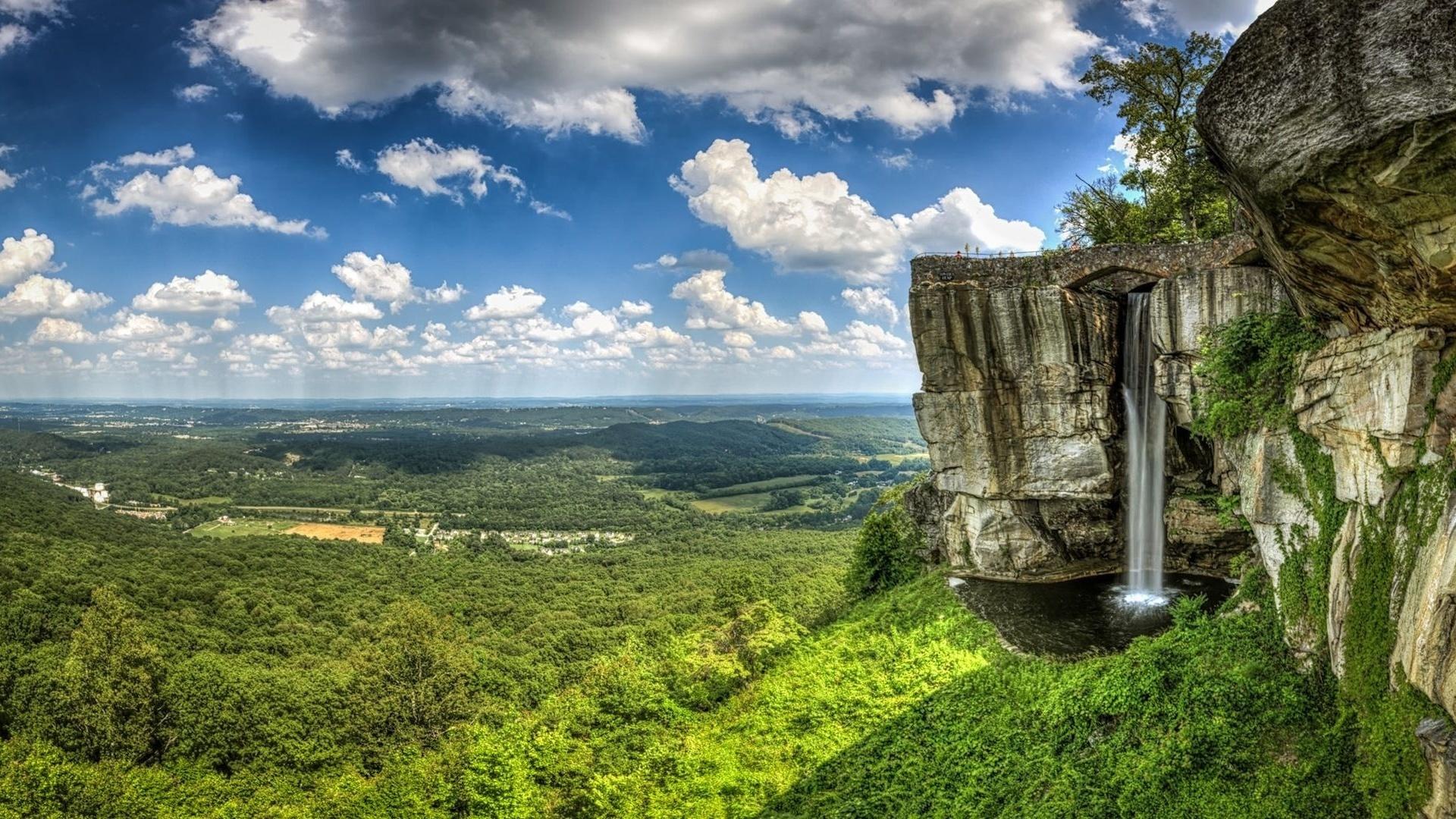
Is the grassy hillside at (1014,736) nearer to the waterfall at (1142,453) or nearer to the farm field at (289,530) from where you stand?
the waterfall at (1142,453)

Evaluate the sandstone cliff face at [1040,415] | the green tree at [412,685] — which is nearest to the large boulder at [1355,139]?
the sandstone cliff face at [1040,415]

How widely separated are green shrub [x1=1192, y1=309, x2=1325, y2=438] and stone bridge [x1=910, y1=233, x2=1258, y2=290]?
130 inches

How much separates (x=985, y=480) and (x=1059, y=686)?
934cm

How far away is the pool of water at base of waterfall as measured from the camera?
17.1 meters

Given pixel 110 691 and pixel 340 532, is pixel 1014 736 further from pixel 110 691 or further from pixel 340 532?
pixel 340 532

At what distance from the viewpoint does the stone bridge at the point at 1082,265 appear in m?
19.0

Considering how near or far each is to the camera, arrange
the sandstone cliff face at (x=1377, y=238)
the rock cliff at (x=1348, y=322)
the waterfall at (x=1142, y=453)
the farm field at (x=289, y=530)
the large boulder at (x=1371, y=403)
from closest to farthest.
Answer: the sandstone cliff face at (x=1377, y=238) < the rock cliff at (x=1348, y=322) < the large boulder at (x=1371, y=403) < the waterfall at (x=1142, y=453) < the farm field at (x=289, y=530)

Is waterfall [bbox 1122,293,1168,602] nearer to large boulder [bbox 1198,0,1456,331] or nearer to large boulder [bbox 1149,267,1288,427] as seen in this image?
large boulder [bbox 1149,267,1288,427]

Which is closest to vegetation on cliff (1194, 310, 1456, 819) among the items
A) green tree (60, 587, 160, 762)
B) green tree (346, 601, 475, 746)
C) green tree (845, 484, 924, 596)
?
green tree (845, 484, 924, 596)

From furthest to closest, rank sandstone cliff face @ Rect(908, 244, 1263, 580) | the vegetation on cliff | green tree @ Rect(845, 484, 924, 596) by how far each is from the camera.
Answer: green tree @ Rect(845, 484, 924, 596)
sandstone cliff face @ Rect(908, 244, 1263, 580)
the vegetation on cliff

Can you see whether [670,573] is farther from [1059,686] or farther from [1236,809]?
[1236,809]

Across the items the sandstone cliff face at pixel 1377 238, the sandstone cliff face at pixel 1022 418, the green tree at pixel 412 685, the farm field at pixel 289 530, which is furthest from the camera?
the farm field at pixel 289 530

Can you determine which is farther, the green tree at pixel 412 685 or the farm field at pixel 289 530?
the farm field at pixel 289 530

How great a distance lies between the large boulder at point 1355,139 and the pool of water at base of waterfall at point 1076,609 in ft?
30.8
